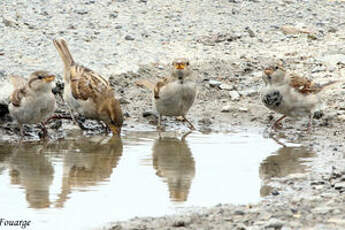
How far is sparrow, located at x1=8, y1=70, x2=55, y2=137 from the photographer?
9953mm

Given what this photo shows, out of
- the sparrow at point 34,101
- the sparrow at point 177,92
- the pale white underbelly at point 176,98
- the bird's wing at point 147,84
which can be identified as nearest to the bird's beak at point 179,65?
the sparrow at point 177,92

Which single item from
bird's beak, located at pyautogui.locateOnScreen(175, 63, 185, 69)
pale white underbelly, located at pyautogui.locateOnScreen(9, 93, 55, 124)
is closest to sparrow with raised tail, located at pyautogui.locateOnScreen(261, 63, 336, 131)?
bird's beak, located at pyautogui.locateOnScreen(175, 63, 185, 69)

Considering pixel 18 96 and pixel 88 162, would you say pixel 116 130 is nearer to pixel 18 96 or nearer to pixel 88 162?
pixel 18 96

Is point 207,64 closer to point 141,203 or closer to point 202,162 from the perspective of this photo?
point 202,162

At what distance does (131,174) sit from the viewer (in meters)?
8.33

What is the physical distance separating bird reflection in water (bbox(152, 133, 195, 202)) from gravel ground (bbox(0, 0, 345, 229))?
786 mm

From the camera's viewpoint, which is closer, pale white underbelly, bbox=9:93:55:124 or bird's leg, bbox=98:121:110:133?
pale white underbelly, bbox=9:93:55:124

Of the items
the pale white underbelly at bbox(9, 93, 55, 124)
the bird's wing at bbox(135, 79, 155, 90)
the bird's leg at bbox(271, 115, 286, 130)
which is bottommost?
the bird's leg at bbox(271, 115, 286, 130)

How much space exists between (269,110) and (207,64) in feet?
5.38

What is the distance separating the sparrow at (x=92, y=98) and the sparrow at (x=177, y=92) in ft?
1.98

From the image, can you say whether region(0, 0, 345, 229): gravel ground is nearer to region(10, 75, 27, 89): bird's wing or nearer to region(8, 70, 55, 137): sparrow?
region(10, 75, 27, 89): bird's wing

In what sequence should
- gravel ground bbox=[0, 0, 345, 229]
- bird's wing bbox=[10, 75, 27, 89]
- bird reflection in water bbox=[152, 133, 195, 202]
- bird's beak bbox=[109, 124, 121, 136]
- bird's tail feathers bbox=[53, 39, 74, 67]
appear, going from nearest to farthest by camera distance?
Result: bird reflection in water bbox=[152, 133, 195, 202]
bird's wing bbox=[10, 75, 27, 89]
bird's beak bbox=[109, 124, 121, 136]
gravel ground bbox=[0, 0, 345, 229]
bird's tail feathers bbox=[53, 39, 74, 67]

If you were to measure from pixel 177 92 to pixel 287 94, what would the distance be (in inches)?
54.4

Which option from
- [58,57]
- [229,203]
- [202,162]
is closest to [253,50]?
[58,57]
